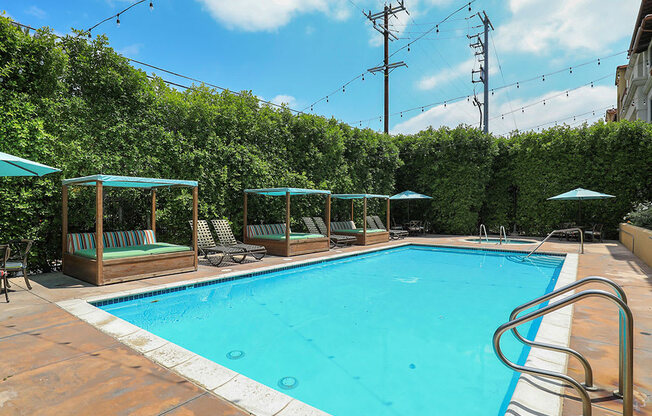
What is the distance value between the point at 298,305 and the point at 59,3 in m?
9.15

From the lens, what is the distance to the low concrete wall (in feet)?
25.4

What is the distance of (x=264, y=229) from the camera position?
11.0 m

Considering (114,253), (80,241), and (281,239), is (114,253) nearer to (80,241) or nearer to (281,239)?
(80,241)

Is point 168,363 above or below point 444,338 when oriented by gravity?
above

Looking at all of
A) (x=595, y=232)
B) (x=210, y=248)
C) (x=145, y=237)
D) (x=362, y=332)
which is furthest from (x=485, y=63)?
(x=362, y=332)

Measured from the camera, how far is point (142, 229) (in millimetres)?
8977

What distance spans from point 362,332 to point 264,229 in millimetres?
6764

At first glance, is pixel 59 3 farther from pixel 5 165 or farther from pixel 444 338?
pixel 444 338

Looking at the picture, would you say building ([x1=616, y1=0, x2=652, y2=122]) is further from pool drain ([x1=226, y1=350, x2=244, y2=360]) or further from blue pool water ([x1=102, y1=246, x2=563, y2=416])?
pool drain ([x1=226, y1=350, x2=244, y2=360])

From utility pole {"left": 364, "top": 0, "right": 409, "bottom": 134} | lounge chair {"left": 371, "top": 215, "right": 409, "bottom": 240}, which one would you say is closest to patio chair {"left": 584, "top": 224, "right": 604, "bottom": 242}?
lounge chair {"left": 371, "top": 215, "right": 409, "bottom": 240}

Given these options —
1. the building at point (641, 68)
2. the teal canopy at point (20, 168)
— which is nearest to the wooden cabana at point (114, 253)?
the teal canopy at point (20, 168)

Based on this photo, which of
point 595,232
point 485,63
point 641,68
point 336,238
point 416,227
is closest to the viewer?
point 336,238

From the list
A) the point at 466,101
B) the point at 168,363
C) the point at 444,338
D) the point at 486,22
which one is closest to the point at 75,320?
the point at 168,363

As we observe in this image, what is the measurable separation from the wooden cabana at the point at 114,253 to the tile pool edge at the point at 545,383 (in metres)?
6.48
